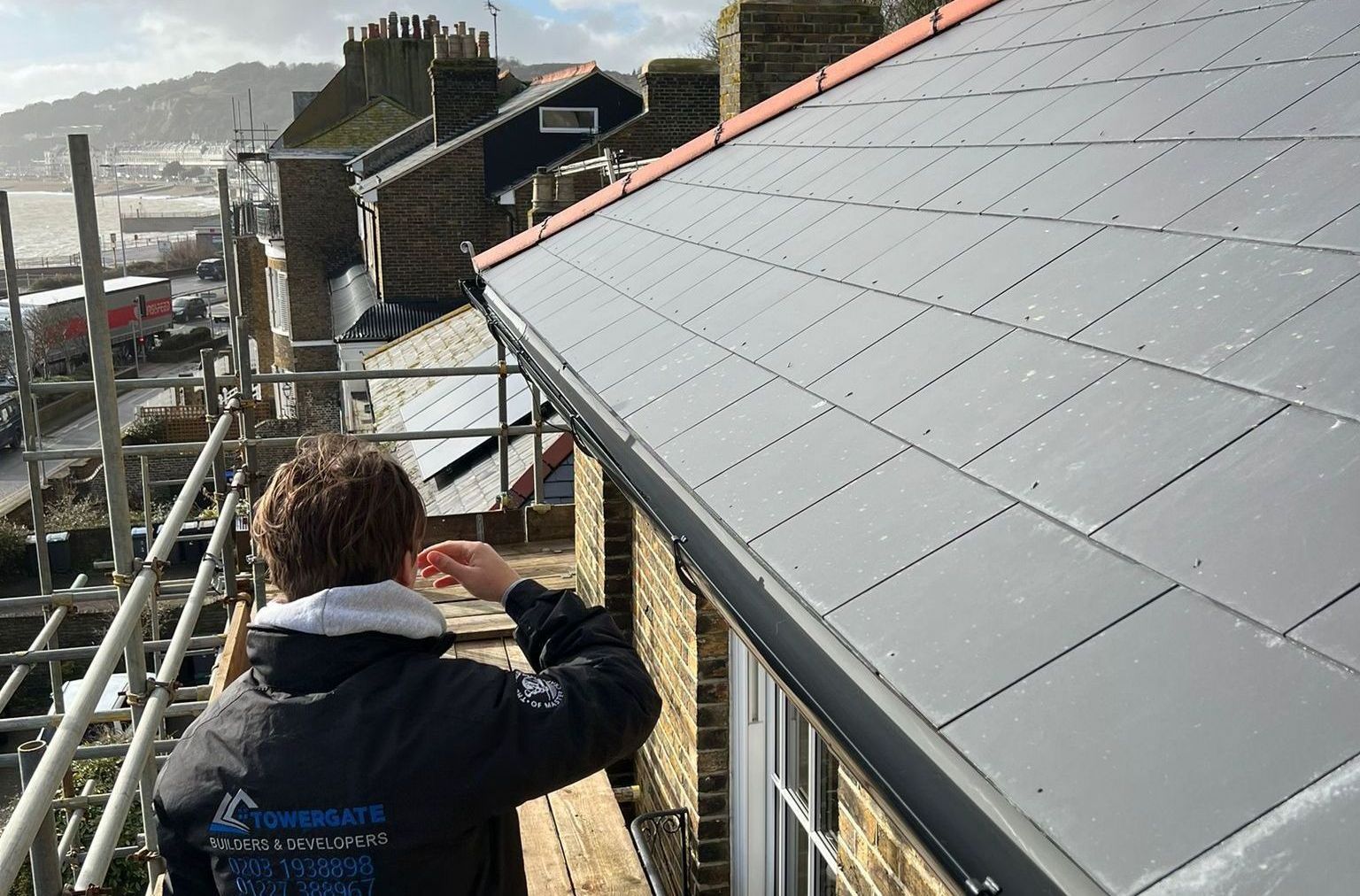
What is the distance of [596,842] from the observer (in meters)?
5.01

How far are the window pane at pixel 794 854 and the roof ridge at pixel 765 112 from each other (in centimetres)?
452

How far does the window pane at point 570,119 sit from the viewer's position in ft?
92.5

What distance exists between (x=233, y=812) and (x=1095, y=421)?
1.72 m

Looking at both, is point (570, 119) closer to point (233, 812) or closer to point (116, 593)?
point (116, 593)

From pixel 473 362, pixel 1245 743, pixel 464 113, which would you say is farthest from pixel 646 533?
pixel 464 113

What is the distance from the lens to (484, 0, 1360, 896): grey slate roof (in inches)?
58.7

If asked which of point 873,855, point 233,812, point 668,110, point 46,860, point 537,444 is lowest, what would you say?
point 537,444

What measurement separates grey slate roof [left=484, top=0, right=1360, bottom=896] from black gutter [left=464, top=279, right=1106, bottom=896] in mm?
34

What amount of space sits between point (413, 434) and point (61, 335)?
40.2 m

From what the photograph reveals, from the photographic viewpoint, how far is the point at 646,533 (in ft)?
17.3

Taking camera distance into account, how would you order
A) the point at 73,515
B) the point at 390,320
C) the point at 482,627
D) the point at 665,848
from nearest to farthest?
the point at 665,848
the point at 482,627
the point at 73,515
the point at 390,320

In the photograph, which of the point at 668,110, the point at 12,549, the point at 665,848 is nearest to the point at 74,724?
the point at 665,848

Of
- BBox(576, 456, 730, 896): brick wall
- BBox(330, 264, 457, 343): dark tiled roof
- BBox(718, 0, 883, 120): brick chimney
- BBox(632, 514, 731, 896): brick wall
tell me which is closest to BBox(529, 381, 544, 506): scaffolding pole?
BBox(576, 456, 730, 896): brick wall

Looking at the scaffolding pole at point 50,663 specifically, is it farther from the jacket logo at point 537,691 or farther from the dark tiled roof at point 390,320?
the dark tiled roof at point 390,320
